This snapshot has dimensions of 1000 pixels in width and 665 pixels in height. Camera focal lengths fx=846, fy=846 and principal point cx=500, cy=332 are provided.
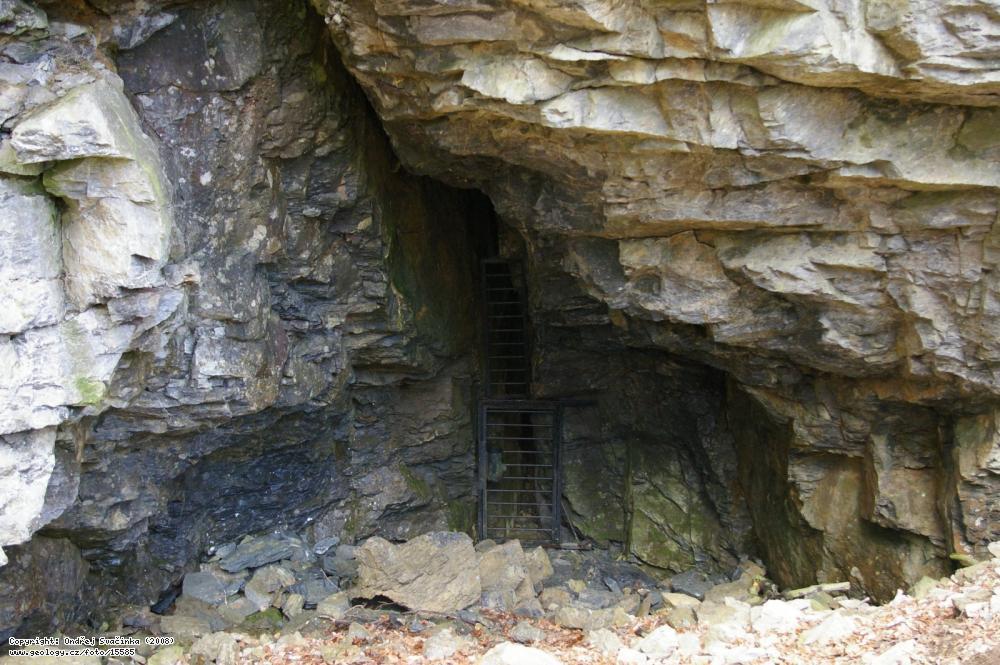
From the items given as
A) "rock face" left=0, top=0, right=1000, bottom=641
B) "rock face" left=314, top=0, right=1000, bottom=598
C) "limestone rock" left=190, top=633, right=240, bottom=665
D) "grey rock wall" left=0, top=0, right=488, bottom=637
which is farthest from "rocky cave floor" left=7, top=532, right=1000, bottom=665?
"rock face" left=314, top=0, right=1000, bottom=598

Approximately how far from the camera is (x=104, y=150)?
13.8ft

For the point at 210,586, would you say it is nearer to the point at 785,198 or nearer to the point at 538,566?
the point at 538,566

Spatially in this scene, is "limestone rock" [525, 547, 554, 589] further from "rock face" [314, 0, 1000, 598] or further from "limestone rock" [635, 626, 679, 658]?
"limestone rock" [635, 626, 679, 658]

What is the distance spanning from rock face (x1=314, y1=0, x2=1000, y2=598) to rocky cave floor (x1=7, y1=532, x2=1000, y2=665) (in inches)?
32.3

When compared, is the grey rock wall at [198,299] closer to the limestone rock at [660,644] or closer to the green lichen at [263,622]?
the green lichen at [263,622]

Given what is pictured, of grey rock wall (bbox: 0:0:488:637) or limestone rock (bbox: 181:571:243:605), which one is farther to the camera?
limestone rock (bbox: 181:571:243:605)

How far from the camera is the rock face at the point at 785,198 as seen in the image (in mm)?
4109

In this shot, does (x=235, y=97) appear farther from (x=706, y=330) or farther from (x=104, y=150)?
(x=706, y=330)

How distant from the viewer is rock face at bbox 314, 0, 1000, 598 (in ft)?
13.5

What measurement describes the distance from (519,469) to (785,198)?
15.0 ft

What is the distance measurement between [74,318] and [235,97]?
1.65 m

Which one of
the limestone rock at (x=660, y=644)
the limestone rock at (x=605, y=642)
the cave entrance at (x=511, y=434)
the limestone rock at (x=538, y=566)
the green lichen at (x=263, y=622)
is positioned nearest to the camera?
the limestone rock at (x=660, y=644)

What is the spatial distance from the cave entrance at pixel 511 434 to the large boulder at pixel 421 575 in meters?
2.16

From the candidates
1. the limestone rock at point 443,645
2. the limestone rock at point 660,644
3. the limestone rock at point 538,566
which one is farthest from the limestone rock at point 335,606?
the limestone rock at point 660,644
